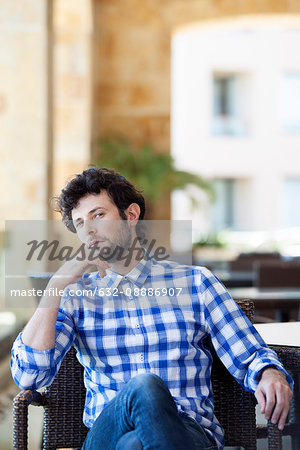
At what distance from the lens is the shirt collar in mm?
1938

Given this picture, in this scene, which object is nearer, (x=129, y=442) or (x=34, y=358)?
(x=129, y=442)

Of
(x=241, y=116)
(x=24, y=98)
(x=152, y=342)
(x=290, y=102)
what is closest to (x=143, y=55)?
(x=24, y=98)

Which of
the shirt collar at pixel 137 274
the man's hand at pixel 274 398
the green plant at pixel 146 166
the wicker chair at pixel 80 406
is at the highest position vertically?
the green plant at pixel 146 166

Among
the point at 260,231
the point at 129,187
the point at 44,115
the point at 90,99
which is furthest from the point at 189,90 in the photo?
the point at 129,187

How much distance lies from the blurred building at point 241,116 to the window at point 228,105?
0.03 m

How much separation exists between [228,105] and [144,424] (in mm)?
16675

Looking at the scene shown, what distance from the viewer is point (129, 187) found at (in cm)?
195

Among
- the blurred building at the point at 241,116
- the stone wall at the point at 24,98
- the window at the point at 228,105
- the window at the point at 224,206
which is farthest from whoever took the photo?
the window at the point at 224,206

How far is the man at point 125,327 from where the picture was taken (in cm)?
178

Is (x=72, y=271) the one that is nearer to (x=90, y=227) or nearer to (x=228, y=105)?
(x=90, y=227)

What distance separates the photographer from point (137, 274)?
6.40 feet

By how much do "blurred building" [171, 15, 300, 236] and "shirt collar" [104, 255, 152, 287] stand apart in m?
15.1

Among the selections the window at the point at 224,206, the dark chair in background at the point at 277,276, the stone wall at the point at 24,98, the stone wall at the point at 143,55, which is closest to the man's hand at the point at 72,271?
the dark chair in background at the point at 277,276

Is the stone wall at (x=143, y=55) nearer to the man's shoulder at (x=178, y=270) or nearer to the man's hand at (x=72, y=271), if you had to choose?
the man's shoulder at (x=178, y=270)
